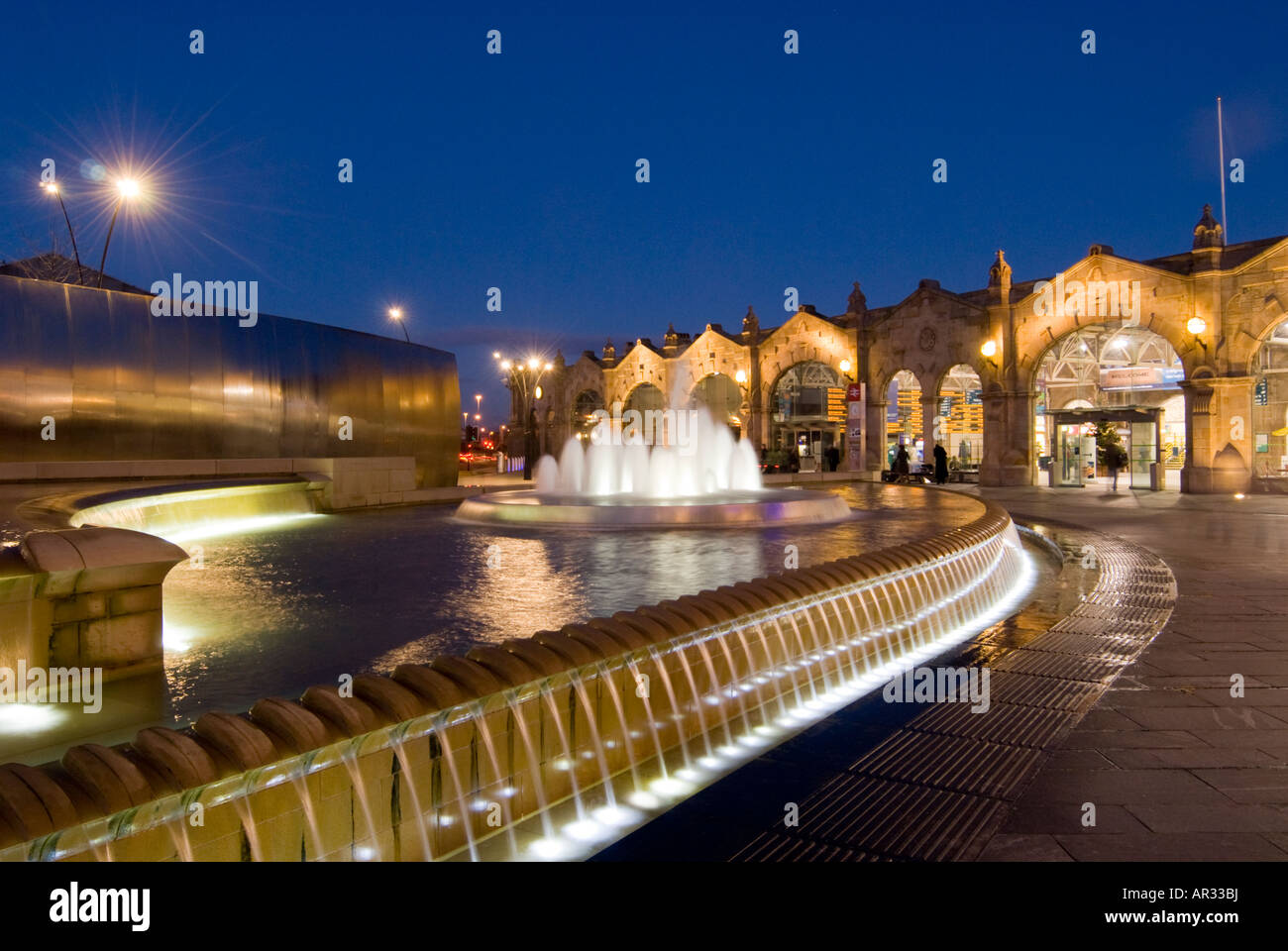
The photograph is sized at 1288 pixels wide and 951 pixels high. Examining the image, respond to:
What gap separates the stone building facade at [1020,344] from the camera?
2494cm

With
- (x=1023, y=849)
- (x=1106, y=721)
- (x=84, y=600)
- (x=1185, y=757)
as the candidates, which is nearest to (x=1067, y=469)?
(x=1106, y=721)

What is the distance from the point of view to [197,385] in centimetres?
1638

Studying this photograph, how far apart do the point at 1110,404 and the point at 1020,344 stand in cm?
558

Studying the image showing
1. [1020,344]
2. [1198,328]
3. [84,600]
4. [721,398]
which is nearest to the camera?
[84,600]

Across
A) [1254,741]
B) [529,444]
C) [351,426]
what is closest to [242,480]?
[351,426]

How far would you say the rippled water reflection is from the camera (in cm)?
479

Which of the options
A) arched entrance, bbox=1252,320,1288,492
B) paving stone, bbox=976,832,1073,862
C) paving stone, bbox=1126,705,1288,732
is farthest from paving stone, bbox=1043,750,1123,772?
arched entrance, bbox=1252,320,1288,492

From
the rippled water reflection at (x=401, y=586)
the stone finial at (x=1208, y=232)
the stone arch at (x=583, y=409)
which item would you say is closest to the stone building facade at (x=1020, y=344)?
the stone finial at (x=1208, y=232)

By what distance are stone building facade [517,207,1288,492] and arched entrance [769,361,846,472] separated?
0.95 feet

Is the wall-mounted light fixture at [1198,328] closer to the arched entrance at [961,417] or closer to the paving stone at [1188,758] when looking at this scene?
the arched entrance at [961,417]

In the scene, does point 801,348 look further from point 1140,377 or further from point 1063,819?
point 1063,819

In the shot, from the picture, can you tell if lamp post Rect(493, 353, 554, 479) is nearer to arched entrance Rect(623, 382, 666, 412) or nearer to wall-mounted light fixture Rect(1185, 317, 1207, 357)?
arched entrance Rect(623, 382, 666, 412)
